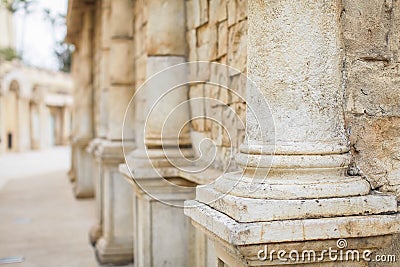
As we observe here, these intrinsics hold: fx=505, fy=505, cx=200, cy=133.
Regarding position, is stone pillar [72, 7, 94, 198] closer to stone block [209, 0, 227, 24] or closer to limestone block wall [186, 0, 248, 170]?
limestone block wall [186, 0, 248, 170]

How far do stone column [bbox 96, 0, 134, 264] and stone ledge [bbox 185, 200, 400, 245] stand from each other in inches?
129

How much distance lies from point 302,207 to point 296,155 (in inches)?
7.3

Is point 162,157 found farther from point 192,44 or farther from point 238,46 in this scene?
point 238,46

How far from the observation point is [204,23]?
10.6 feet

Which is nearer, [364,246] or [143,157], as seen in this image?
[364,246]

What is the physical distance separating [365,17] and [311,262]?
980mm

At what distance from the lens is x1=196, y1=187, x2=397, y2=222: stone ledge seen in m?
1.67

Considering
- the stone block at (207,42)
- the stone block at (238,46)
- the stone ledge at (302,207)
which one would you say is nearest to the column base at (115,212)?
the stone block at (207,42)

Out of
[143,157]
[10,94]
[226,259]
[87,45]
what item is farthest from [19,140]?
[226,259]

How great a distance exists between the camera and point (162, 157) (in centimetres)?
353

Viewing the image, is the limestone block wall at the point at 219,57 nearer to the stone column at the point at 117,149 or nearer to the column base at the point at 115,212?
the stone column at the point at 117,149

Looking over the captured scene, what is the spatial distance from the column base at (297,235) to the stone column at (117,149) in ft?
10.7

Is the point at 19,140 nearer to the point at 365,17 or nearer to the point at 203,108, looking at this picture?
the point at 203,108

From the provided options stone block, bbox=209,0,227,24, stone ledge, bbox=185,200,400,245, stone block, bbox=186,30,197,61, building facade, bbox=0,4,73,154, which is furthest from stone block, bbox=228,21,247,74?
building facade, bbox=0,4,73,154
